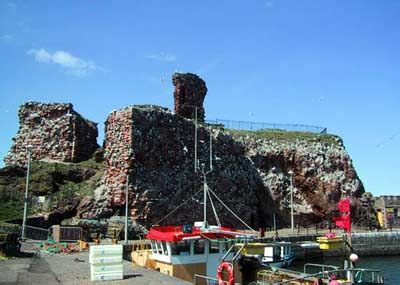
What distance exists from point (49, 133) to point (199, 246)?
37.2 m

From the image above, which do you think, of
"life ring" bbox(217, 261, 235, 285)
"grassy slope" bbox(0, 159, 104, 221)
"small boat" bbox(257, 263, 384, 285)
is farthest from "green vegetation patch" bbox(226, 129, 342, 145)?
"life ring" bbox(217, 261, 235, 285)

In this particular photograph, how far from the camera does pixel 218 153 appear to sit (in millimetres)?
55344

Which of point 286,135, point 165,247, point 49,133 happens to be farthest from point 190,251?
point 286,135

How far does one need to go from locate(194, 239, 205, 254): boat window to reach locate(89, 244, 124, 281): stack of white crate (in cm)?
729

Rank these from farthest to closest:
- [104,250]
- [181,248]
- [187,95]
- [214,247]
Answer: [187,95] → [214,247] → [181,248] → [104,250]

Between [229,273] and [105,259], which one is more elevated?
[105,259]

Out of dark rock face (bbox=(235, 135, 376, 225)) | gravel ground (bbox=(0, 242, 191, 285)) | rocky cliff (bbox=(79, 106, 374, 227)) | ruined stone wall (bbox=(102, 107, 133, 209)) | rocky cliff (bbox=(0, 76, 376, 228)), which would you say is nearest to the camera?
gravel ground (bbox=(0, 242, 191, 285))

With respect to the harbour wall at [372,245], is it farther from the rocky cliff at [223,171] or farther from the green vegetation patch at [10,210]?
the green vegetation patch at [10,210]

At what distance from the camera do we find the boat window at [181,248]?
25.1m

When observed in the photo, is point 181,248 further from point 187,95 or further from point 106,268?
point 187,95

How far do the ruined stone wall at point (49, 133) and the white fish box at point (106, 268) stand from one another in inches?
1563

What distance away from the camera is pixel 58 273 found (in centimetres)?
2067

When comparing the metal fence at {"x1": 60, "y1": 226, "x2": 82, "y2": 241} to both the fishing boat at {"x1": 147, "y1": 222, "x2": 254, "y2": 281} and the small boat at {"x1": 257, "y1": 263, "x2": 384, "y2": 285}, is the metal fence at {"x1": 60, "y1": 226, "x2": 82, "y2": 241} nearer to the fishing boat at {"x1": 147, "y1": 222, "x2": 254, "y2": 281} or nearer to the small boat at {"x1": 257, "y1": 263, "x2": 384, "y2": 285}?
the fishing boat at {"x1": 147, "y1": 222, "x2": 254, "y2": 281}

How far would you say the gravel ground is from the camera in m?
18.1
